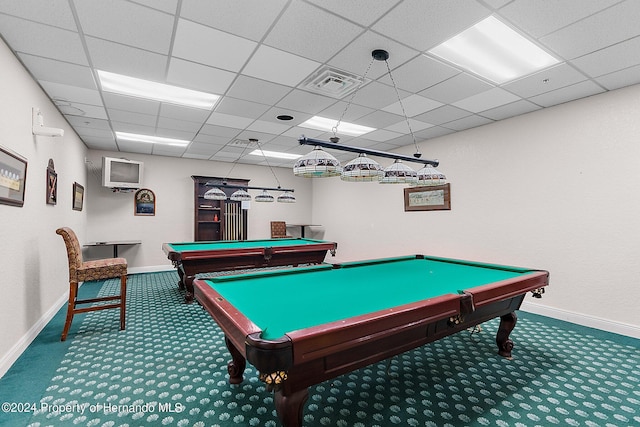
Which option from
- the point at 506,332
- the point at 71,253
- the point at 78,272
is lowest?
the point at 506,332

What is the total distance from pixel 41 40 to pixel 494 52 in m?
3.80

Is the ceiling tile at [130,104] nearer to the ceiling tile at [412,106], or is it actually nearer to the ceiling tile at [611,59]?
the ceiling tile at [412,106]

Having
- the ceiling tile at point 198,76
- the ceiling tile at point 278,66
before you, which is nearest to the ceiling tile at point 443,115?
the ceiling tile at point 278,66

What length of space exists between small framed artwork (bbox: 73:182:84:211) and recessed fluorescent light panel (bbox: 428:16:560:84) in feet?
18.4

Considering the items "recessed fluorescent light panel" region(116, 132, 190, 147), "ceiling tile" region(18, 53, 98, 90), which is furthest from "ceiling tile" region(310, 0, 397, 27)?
"recessed fluorescent light panel" region(116, 132, 190, 147)

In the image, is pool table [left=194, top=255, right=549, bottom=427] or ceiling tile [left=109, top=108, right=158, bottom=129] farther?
ceiling tile [left=109, top=108, right=158, bottom=129]

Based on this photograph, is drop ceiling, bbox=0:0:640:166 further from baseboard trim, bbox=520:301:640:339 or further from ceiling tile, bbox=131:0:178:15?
baseboard trim, bbox=520:301:640:339

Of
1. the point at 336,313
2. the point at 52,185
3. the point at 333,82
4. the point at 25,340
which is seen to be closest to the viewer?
the point at 336,313

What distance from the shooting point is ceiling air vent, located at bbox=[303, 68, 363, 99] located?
3.03 m

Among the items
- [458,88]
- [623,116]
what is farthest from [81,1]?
[623,116]

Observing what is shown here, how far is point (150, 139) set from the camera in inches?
217

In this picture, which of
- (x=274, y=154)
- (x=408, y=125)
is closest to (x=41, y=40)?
(x=408, y=125)

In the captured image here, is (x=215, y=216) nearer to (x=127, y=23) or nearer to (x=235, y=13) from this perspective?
(x=127, y=23)

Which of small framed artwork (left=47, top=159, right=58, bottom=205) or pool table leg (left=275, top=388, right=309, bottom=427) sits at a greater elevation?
small framed artwork (left=47, top=159, right=58, bottom=205)
